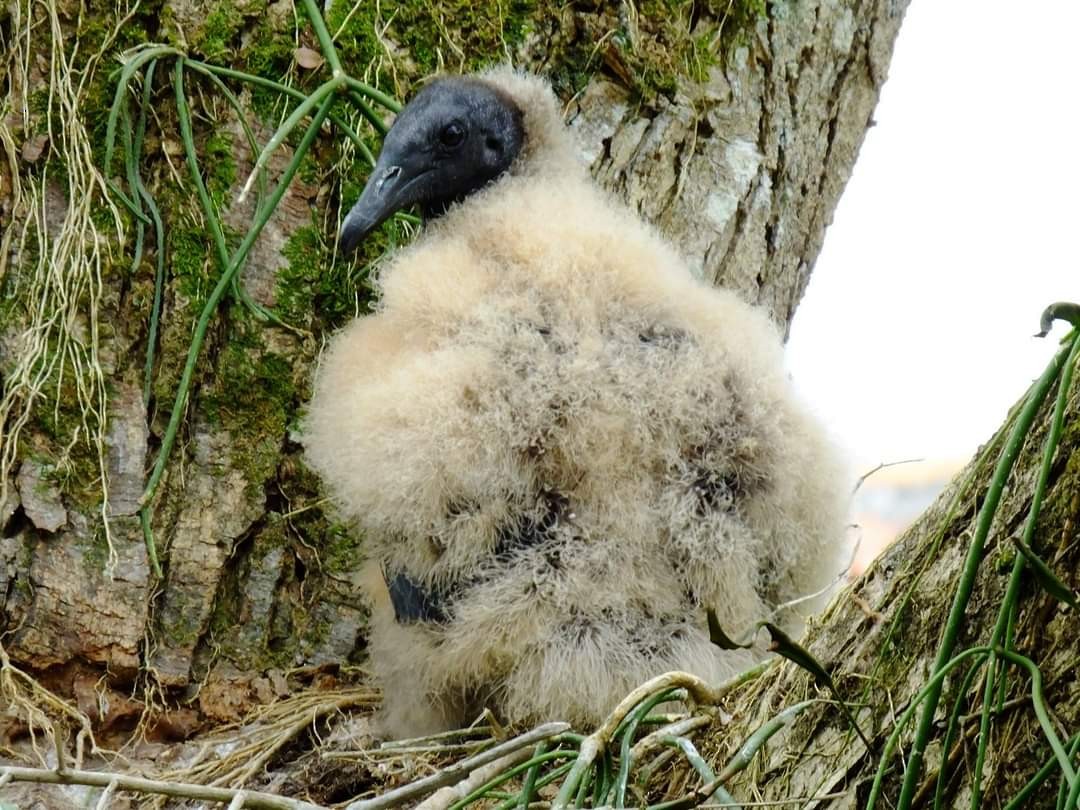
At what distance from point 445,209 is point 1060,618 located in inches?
67.6

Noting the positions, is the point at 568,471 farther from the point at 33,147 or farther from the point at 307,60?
the point at 33,147

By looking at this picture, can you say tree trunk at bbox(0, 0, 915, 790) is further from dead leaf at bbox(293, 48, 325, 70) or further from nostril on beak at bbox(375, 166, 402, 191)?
nostril on beak at bbox(375, 166, 402, 191)

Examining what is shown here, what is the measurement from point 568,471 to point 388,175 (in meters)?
0.83

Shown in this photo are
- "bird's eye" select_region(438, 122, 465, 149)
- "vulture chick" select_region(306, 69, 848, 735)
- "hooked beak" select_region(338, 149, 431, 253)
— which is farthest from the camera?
"bird's eye" select_region(438, 122, 465, 149)

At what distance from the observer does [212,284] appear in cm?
300

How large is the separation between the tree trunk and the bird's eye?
340mm

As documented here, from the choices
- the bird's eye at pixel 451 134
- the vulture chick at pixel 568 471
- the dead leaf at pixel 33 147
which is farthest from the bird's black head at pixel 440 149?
the dead leaf at pixel 33 147

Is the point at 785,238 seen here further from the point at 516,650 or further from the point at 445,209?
the point at 516,650

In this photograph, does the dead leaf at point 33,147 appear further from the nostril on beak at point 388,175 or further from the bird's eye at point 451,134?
the bird's eye at point 451,134

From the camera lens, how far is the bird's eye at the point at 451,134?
9.29ft

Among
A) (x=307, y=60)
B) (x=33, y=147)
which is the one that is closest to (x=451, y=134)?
(x=307, y=60)

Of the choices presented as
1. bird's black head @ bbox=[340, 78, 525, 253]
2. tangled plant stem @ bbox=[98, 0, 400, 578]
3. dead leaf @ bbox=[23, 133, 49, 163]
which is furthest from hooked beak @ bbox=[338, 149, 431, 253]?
dead leaf @ bbox=[23, 133, 49, 163]

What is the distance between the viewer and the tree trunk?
114 inches

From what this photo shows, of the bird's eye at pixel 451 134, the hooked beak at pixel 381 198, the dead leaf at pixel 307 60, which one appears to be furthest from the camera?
the dead leaf at pixel 307 60
